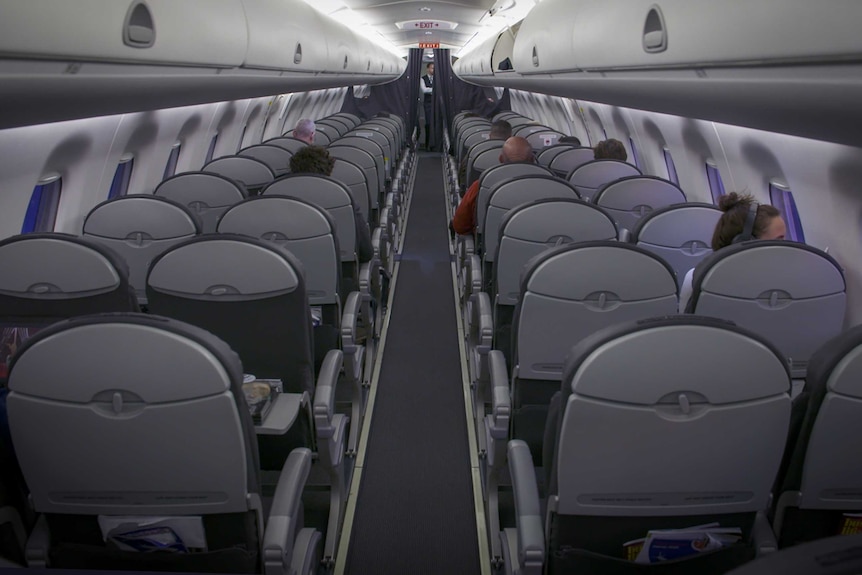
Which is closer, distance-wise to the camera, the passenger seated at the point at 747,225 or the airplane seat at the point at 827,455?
the airplane seat at the point at 827,455

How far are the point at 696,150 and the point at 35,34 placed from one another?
6.57 meters

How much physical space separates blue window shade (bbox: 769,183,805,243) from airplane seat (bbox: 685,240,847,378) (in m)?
2.27

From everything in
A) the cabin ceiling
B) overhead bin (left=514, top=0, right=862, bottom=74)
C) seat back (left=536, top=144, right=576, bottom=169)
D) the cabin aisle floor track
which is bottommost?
the cabin aisle floor track

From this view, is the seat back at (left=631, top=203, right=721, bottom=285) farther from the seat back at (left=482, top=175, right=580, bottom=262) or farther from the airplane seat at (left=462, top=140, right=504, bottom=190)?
the airplane seat at (left=462, top=140, right=504, bottom=190)

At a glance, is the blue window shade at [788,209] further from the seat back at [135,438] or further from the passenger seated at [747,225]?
the seat back at [135,438]

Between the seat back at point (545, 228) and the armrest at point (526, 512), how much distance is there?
1588 mm

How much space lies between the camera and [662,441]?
73.1 inches

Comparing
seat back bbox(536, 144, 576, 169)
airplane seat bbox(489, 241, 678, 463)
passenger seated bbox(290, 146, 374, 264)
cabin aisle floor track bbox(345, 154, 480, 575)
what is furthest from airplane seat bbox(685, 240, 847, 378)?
Answer: seat back bbox(536, 144, 576, 169)

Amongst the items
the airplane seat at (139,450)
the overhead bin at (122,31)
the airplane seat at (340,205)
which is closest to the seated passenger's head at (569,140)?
the airplane seat at (340,205)

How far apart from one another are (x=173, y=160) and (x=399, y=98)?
1525 centimetres

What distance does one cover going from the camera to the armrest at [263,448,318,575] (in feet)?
6.86

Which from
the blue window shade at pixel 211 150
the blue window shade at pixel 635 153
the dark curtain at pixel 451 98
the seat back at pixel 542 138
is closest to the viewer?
the blue window shade at pixel 211 150

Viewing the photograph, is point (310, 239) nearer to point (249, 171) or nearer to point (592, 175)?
point (249, 171)

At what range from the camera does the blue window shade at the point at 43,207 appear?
5190 mm
